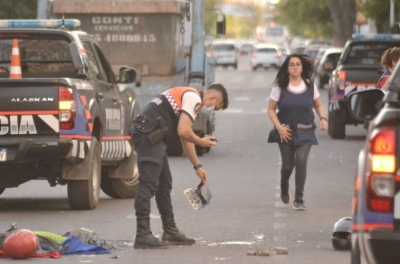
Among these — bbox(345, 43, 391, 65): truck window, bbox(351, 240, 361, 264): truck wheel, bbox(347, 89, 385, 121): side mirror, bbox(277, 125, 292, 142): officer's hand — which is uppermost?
bbox(347, 89, 385, 121): side mirror

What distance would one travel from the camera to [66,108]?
14602mm

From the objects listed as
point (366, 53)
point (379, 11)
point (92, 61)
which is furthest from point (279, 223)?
point (379, 11)

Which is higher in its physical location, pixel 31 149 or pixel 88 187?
pixel 31 149

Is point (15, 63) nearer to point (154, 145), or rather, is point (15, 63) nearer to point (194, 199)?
point (154, 145)

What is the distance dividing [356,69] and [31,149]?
531 inches

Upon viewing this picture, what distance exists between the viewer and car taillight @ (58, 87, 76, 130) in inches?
572

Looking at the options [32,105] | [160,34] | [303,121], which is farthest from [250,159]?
[32,105]

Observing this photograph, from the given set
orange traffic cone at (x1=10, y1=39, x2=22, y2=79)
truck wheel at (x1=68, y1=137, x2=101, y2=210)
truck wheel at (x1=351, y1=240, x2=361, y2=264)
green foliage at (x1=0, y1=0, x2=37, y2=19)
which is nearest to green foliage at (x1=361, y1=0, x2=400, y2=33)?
green foliage at (x1=0, y1=0, x2=37, y2=19)

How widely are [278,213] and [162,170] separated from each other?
301cm

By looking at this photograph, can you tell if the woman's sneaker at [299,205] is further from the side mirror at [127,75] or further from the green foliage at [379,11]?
the green foliage at [379,11]

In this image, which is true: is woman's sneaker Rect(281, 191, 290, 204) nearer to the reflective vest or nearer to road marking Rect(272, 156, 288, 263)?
road marking Rect(272, 156, 288, 263)

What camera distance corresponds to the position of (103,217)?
14711 mm

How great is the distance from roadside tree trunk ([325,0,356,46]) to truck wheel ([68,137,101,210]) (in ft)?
172

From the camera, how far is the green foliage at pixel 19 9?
94.1ft
